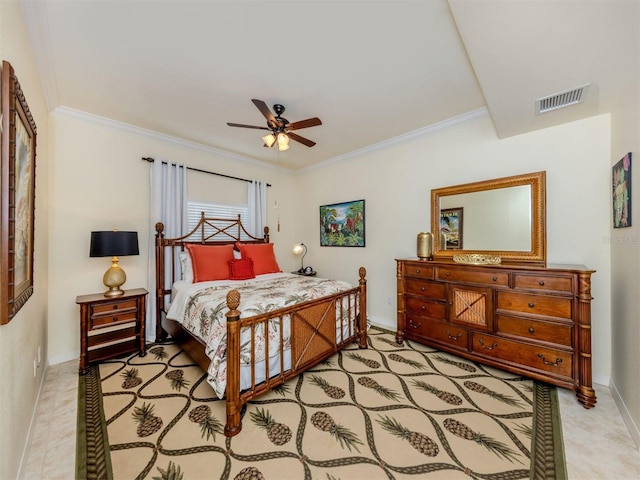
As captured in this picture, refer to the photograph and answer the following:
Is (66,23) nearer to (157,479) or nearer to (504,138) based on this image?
(157,479)

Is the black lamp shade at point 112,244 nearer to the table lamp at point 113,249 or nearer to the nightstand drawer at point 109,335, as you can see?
the table lamp at point 113,249

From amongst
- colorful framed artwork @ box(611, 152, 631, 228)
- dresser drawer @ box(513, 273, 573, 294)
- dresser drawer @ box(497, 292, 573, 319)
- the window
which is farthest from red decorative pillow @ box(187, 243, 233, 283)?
colorful framed artwork @ box(611, 152, 631, 228)

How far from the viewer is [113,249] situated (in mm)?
2824

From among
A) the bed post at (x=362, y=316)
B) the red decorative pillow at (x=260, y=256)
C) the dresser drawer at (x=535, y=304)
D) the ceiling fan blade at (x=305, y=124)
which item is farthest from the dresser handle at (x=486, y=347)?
the red decorative pillow at (x=260, y=256)

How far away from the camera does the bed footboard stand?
1.86m

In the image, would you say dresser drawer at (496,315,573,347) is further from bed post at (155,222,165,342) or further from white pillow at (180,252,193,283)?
bed post at (155,222,165,342)

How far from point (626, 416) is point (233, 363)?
287 cm

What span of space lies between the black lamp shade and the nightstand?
0.48 metres

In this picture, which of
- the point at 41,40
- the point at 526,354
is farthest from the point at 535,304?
the point at 41,40

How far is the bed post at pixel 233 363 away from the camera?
1842mm

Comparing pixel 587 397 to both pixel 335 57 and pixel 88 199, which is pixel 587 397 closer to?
pixel 335 57

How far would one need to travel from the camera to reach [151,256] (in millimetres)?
3541

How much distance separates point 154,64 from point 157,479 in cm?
297

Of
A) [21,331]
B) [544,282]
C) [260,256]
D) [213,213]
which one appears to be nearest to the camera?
[21,331]
